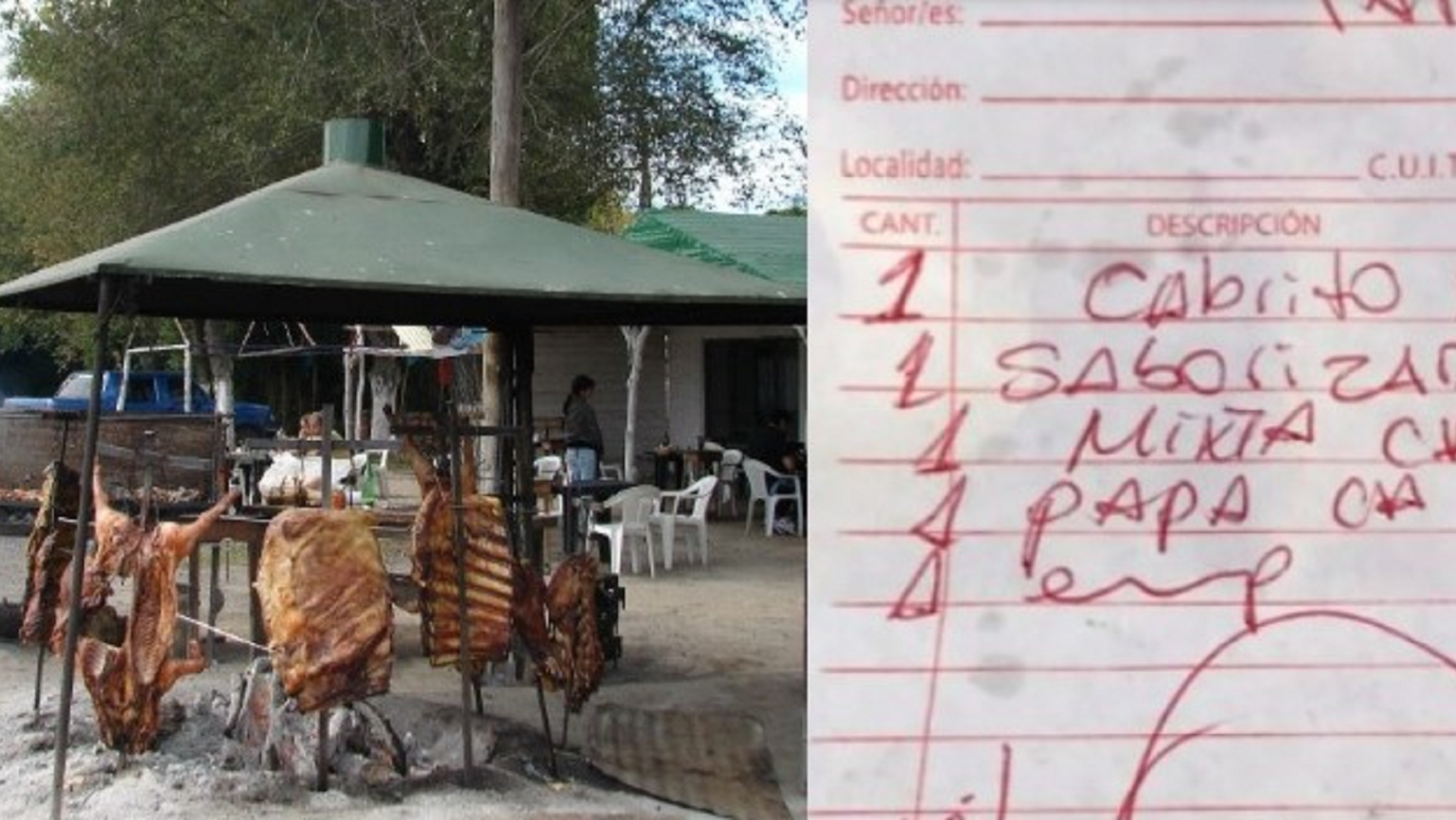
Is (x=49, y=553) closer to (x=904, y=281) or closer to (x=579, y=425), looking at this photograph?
(x=904, y=281)

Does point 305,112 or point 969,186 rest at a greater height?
point 305,112

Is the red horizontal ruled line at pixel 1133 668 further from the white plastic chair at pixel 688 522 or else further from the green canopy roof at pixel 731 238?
the green canopy roof at pixel 731 238

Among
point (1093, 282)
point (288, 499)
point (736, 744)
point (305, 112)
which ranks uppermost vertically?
point (305, 112)

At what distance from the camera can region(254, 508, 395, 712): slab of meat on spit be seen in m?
5.66

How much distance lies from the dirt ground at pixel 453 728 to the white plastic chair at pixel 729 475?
6.90 meters

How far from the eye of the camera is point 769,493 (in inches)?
711

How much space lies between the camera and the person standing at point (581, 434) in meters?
15.5

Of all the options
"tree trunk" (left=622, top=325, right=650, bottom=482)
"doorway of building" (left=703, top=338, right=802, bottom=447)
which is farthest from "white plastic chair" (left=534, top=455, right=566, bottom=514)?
"doorway of building" (left=703, top=338, right=802, bottom=447)

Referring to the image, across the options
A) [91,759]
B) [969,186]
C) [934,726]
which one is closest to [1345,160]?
[969,186]

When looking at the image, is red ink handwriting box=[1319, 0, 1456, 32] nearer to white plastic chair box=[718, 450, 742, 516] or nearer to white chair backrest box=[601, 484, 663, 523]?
white chair backrest box=[601, 484, 663, 523]

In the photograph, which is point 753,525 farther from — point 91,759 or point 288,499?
point 91,759

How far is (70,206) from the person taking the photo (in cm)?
2981

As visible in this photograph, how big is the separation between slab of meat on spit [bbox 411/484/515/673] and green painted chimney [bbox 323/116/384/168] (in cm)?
220

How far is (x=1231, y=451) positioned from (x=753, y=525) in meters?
16.9
